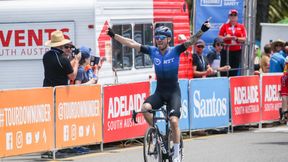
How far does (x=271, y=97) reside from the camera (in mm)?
20250

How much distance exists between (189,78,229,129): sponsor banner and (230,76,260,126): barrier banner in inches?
9.8

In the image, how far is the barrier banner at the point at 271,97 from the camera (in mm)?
19875

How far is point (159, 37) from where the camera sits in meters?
12.3

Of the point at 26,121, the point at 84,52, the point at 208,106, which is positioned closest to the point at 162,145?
the point at 26,121

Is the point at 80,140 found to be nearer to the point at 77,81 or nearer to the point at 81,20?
the point at 77,81

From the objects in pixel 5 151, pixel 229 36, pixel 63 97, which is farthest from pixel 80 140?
pixel 229 36

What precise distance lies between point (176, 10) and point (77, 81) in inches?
270

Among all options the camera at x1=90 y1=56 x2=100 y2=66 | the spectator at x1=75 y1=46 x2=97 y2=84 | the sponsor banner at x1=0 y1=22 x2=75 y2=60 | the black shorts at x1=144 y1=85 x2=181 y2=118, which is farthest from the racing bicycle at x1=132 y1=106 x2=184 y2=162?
the sponsor banner at x1=0 y1=22 x2=75 y2=60

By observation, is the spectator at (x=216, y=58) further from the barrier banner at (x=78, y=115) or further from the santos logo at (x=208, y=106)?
the barrier banner at (x=78, y=115)

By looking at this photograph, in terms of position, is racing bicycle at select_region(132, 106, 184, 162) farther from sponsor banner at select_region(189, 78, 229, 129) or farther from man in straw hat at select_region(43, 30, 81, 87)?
sponsor banner at select_region(189, 78, 229, 129)

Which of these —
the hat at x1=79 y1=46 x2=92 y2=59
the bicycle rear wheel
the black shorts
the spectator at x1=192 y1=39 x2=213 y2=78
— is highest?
the hat at x1=79 y1=46 x2=92 y2=59

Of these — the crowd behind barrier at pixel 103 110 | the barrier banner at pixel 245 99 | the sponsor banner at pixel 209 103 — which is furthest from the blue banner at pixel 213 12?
the sponsor banner at pixel 209 103

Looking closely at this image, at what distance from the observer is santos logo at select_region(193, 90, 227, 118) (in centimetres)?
1773

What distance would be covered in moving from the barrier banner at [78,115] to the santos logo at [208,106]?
10.0 ft
